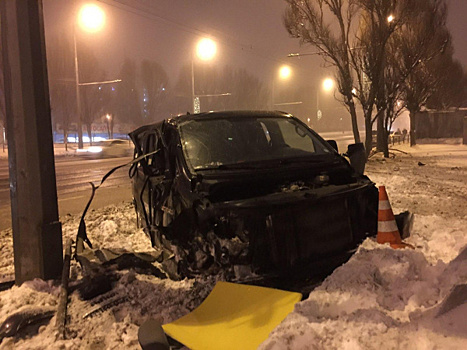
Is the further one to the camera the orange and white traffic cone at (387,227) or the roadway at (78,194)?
the roadway at (78,194)

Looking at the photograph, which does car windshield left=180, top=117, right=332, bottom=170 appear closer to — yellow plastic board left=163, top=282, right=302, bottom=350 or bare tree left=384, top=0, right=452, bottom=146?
yellow plastic board left=163, top=282, right=302, bottom=350

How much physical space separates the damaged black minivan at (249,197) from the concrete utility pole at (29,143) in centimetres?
109

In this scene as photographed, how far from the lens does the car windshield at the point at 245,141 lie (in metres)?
4.20

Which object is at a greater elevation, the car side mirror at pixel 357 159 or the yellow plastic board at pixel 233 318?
the car side mirror at pixel 357 159

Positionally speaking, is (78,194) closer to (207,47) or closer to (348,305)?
(348,305)

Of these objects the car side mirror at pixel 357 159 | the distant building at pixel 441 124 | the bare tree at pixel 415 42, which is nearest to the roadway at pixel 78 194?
the car side mirror at pixel 357 159

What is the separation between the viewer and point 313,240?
354cm

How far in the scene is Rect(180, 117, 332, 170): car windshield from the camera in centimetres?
420

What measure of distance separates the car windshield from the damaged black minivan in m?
0.01

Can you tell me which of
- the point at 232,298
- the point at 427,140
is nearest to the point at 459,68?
the point at 427,140

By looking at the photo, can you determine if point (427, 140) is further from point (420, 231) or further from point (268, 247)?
point (268, 247)

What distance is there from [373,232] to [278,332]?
1888 mm

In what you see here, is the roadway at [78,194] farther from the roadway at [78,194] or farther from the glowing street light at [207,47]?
the glowing street light at [207,47]

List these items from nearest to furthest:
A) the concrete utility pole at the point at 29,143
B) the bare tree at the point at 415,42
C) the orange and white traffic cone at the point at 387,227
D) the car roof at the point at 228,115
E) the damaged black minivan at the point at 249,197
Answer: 1. the damaged black minivan at the point at 249,197
2. the concrete utility pole at the point at 29,143
3. the orange and white traffic cone at the point at 387,227
4. the car roof at the point at 228,115
5. the bare tree at the point at 415,42
